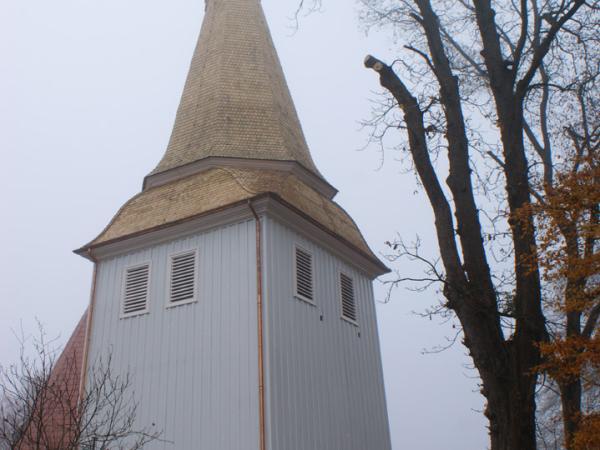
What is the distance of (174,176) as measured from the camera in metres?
17.5

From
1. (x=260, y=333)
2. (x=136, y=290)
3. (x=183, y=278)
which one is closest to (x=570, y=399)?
(x=260, y=333)

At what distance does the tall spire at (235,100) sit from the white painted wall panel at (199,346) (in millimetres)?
3183

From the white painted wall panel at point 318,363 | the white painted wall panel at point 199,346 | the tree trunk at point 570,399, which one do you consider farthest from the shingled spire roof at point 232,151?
the tree trunk at point 570,399

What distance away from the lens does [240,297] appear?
14172 mm

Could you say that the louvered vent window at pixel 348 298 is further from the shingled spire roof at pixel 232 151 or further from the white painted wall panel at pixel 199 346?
the white painted wall panel at pixel 199 346

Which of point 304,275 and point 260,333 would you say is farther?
point 304,275

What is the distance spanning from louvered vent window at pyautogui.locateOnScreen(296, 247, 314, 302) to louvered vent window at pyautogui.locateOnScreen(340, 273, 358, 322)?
141cm

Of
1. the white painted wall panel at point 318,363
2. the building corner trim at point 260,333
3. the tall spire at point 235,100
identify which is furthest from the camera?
the tall spire at point 235,100

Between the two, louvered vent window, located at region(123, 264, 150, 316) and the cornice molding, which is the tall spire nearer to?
the cornice molding

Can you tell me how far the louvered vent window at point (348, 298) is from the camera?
16688 mm

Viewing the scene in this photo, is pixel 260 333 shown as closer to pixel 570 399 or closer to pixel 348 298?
pixel 348 298

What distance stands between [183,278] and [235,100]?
596 centimetres

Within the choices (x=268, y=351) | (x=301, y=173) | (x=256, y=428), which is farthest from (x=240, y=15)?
(x=256, y=428)

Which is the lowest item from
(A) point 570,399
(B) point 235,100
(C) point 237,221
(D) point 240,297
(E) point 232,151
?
(A) point 570,399
